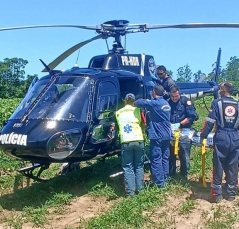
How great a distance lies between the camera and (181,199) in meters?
6.55

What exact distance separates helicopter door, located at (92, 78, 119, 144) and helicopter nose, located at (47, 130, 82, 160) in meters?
0.44

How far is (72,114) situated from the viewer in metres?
6.89

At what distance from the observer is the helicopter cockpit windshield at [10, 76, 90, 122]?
22.5 feet

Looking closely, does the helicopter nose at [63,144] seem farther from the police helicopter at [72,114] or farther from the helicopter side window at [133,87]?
the helicopter side window at [133,87]

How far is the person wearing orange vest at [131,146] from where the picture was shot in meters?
6.84

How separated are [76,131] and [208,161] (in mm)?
3417

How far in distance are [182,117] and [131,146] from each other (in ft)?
4.70

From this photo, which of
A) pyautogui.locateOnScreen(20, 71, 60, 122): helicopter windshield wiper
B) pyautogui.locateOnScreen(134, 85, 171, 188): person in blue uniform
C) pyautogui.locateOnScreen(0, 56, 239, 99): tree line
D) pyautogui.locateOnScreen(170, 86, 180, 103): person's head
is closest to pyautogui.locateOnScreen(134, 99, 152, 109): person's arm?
pyautogui.locateOnScreen(134, 85, 171, 188): person in blue uniform

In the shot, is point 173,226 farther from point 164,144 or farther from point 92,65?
point 92,65

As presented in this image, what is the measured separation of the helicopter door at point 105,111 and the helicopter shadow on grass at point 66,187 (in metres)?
0.95

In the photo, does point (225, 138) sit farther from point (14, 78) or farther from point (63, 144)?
point (14, 78)

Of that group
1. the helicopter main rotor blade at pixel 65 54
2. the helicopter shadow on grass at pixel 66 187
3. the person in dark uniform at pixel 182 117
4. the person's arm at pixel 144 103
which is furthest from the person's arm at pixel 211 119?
the helicopter main rotor blade at pixel 65 54

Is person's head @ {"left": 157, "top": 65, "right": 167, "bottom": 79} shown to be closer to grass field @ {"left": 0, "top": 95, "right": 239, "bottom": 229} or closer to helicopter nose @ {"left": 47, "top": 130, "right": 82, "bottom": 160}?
grass field @ {"left": 0, "top": 95, "right": 239, "bottom": 229}

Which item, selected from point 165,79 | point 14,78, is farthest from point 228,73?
point 165,79
